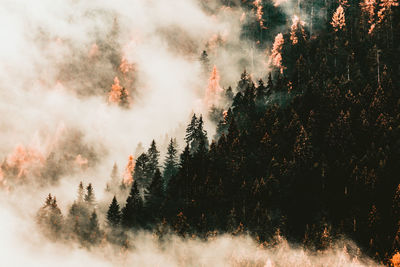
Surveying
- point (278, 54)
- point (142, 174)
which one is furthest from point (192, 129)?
point (278, 54)

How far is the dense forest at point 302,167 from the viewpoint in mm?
60781

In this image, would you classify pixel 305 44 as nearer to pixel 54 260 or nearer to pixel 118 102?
pixel 118 102

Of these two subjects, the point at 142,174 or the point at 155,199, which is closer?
the point at 155,199

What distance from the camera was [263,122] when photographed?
82062 mm

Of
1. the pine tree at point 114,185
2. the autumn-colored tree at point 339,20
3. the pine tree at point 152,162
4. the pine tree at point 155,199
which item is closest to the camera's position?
the pine tree at point 155,199

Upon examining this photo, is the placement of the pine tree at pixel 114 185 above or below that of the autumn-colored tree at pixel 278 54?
below

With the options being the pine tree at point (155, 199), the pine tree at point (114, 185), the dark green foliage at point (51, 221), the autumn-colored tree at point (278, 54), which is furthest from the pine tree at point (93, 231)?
the autumn-colored tree at point (278, 54)

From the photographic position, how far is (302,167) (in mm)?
68375

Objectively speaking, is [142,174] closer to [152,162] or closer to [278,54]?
[152,162]

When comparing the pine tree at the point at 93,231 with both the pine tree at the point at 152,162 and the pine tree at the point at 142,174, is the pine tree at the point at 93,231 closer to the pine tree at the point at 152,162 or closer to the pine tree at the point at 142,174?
the pine tree at the point at 142,174

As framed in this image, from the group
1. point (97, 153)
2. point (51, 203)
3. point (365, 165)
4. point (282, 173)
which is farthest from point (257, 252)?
Answer: point (97, 153)

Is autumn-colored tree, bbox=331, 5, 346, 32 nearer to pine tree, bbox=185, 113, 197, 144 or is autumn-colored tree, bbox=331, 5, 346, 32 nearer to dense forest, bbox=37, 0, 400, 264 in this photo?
dense forest, bbox=37, 0, 400, 264

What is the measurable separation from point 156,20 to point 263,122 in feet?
433

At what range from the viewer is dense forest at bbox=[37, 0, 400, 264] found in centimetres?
6078
